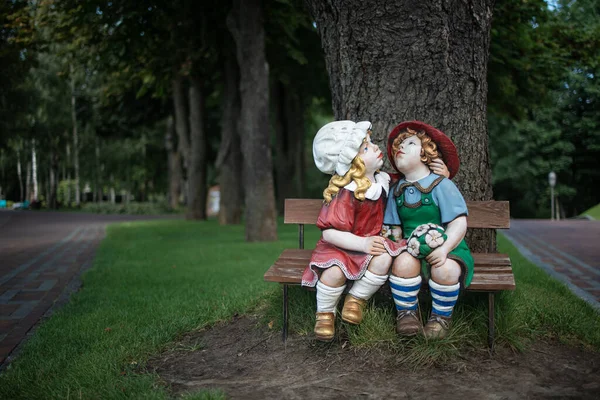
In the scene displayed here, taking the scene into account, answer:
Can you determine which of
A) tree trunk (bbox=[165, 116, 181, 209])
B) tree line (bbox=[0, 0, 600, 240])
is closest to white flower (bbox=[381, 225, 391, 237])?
tree line (bbox=[0, 0, 600, 240])

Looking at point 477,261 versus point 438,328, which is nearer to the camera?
point 438,328

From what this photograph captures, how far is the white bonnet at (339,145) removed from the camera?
3805mm

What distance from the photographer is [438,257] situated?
11.8 feet

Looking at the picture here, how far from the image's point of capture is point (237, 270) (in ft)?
26.4

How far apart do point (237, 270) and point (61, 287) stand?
2196 millimetres

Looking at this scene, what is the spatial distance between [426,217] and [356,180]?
0.51 meters

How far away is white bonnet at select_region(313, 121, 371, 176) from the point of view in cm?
380

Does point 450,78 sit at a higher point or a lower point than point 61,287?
higher

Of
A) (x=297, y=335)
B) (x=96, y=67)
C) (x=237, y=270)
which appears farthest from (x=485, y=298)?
(x=96, y=67)

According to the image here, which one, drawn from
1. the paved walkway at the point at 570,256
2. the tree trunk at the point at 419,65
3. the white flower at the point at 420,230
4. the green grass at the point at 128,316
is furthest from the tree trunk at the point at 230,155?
the white flower at the point at 420,230

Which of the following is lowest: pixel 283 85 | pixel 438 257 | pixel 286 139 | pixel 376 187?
pixel 438 257

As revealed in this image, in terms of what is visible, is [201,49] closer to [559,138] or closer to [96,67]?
[96,67]

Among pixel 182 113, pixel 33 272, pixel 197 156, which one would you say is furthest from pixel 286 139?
pixel 33 272

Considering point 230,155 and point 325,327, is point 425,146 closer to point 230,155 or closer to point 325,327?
point 325,327
